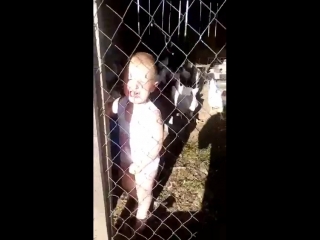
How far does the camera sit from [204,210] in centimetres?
135

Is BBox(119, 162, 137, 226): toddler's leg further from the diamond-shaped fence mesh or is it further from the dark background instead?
the dark background

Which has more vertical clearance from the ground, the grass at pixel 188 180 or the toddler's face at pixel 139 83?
the toddler's face at pixel 139 83

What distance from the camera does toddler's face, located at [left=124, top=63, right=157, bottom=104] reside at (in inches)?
45.7

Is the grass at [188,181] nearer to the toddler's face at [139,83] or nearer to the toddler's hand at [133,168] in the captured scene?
the toddler's hand at [133,168]

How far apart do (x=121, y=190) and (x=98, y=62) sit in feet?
1.31

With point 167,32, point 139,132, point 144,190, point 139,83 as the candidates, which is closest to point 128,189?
point 144,190

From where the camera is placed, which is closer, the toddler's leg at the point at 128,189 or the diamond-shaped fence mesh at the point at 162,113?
the diamond-shaped fence mesh at the point at 162,113

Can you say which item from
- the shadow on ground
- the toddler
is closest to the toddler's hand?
the toddler

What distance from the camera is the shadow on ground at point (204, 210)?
4.25ft

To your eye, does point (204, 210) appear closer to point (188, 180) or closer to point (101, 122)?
point (188, 180)

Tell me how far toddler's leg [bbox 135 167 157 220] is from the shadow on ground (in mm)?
37

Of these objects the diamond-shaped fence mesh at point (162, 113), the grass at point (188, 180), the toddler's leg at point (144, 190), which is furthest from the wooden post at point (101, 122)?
the grass at point (188, 180)
